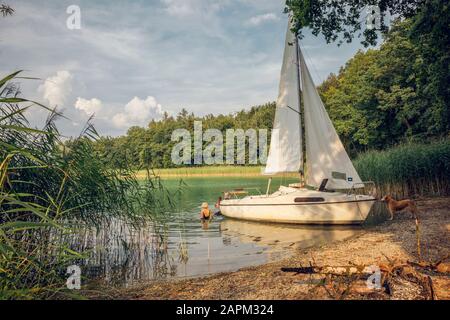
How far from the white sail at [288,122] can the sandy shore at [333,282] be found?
6754mm

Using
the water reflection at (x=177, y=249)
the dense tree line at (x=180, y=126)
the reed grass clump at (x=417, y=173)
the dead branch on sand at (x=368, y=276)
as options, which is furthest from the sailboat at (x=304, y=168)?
the dense tree line at (x=180, y=126)

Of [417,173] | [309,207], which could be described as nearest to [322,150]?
[309,207]

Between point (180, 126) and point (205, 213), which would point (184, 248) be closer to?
point (205, 213)

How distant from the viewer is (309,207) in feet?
45.3

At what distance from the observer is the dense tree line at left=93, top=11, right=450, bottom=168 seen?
11.9m

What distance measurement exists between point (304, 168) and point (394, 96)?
74.2ft

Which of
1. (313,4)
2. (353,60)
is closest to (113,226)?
(313,4)

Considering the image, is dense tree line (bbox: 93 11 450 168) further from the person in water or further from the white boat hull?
the white boat hull

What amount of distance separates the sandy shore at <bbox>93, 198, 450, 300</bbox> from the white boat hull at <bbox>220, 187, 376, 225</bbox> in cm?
385

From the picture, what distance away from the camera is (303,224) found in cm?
1420

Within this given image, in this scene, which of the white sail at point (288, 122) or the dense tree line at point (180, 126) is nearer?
the white sail at point (288, 122)

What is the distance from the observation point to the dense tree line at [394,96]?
11.9m

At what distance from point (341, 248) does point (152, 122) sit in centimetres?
11072

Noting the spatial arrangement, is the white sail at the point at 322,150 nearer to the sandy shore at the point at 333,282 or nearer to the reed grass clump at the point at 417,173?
the reed grass clump at the point at 417,173
